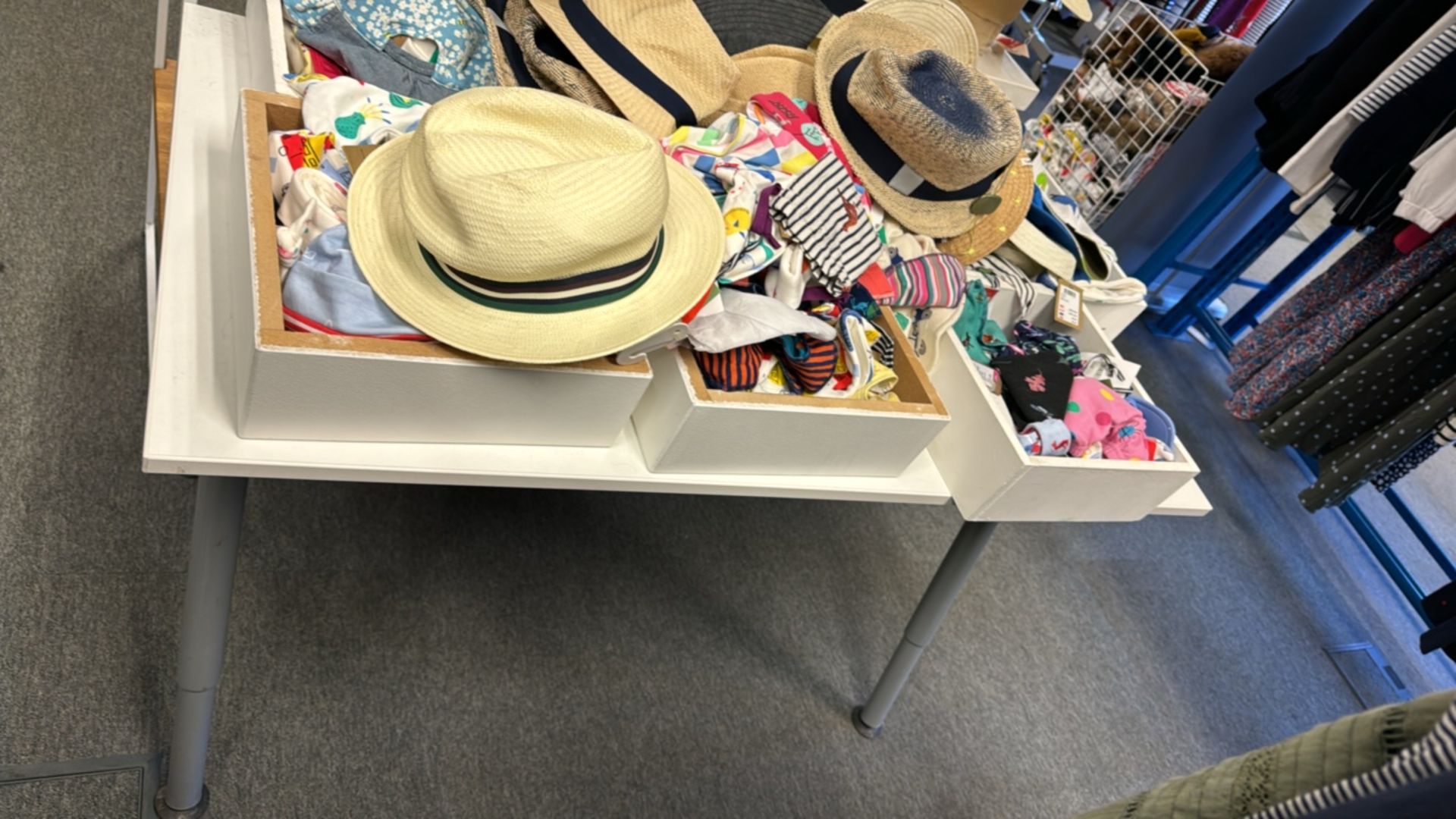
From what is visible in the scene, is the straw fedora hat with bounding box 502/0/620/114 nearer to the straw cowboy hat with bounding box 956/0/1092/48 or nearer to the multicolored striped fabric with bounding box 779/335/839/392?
the multicolored striped fabric with bounding box 779/335/839/392

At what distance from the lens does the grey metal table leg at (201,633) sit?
99cm

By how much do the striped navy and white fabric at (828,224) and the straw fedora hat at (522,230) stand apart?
232 mm

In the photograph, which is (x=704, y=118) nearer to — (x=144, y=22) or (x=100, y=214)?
(x=100, y=214)

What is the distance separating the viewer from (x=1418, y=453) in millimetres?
2027

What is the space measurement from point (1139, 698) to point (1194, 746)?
14 cm

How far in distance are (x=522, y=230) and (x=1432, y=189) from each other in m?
1.91

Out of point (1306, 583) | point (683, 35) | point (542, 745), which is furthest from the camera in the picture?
point (1306, 583)

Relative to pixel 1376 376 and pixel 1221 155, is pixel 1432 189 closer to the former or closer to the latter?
pixel 1376 376

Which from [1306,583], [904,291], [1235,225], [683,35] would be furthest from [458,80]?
[1235,225]

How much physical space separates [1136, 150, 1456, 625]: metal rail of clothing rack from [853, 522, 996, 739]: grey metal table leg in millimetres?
1607

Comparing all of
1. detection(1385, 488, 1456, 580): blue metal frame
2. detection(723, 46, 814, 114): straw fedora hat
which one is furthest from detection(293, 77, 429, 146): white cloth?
detection(1385, 488, 1456, 580): blue metal frame

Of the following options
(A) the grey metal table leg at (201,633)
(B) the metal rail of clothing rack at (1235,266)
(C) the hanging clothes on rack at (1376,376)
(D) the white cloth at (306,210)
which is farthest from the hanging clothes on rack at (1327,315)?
(A) the grey metal table leg at (201,633)

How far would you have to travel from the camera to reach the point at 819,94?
57.7 inches

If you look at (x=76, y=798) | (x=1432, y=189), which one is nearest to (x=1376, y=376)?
(x=1432, y=189)
